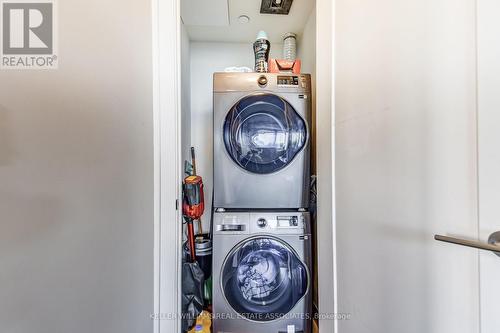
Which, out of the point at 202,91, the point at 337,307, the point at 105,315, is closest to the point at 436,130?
the point at 337,307

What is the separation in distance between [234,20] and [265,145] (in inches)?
47.3

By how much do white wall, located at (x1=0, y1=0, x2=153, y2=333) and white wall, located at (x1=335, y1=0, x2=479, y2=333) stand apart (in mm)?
907

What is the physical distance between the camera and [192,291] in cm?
152

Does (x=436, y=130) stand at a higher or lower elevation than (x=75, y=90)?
lower

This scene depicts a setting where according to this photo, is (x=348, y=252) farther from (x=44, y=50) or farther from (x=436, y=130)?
(x=44, y=50)

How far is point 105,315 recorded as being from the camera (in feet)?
2.44

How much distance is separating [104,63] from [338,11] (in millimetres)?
979

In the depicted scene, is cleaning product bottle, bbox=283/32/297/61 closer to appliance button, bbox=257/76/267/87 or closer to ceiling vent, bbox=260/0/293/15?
ceiling vent, bbox=260/0/293/15

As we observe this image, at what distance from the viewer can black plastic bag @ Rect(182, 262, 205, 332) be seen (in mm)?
1482

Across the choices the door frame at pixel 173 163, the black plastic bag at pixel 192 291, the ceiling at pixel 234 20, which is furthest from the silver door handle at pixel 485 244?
the ceiling at pixel 234 20

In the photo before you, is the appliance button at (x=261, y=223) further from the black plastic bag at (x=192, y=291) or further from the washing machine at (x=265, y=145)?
the black plastic bag at (x=192, y=291)

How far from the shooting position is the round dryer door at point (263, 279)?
4.80 feet

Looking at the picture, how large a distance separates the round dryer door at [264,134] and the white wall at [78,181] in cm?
67

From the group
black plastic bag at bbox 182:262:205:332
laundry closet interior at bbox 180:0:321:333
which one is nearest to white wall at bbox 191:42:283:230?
laundry closet interior at bbox 180:0:321:333
